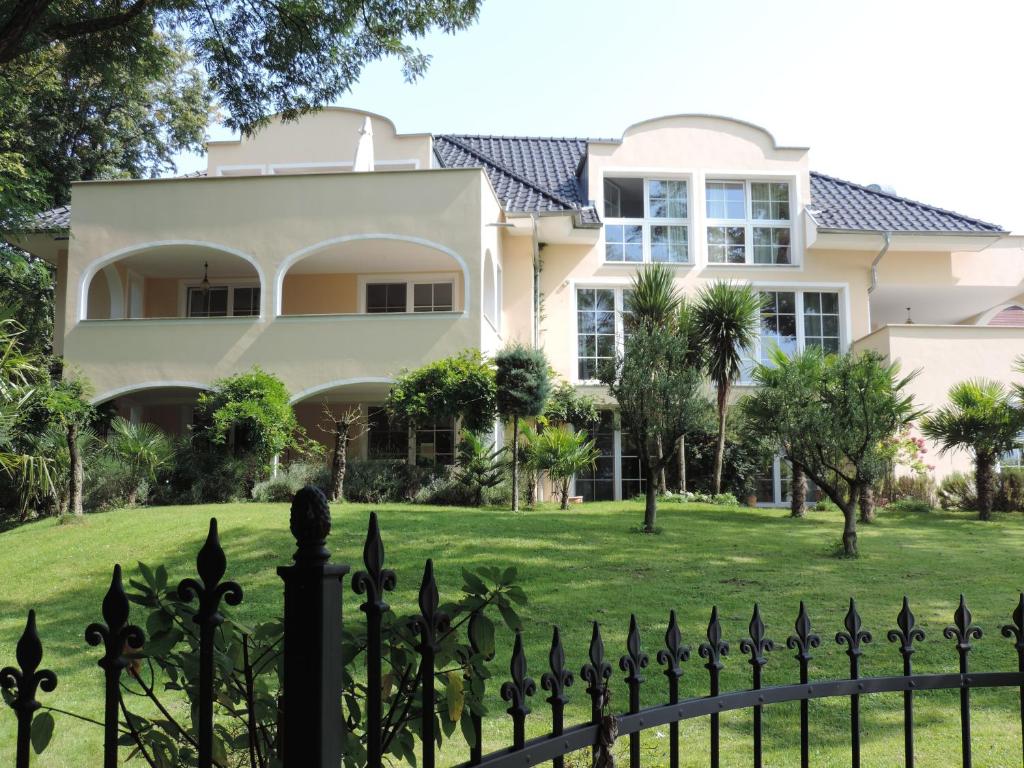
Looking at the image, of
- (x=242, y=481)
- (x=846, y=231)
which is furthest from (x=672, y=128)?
(x=242, y=481)

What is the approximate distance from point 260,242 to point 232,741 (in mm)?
16341

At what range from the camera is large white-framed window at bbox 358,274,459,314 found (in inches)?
801

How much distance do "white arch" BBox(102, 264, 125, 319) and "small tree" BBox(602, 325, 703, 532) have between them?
523 inches

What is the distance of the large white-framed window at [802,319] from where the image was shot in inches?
842

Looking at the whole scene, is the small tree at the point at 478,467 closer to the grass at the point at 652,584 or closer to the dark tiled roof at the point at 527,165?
the grass at the point at 652,584

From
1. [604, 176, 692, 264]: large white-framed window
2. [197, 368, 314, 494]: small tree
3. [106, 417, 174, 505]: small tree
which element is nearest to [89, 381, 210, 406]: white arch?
[197, 368, 314, 494]: small tree

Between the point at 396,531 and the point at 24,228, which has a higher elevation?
the point at 24,228

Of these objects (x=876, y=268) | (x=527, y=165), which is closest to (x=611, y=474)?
(x=876, y=268)

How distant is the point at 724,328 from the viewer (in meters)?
16.9

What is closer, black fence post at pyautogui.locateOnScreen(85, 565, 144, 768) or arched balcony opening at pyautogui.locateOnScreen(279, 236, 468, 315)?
black fence post at pyautogui.locateOnScreen(85, 565, 144, 768)

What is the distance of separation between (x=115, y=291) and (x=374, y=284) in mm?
6026

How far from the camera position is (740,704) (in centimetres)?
267

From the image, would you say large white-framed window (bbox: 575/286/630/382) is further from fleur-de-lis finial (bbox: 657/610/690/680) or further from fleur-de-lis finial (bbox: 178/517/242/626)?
fleur-de-lis finial (bbox: 178/517/242/626)

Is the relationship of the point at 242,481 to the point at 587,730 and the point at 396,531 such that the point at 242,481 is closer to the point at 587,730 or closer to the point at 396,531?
the point at 396,531
